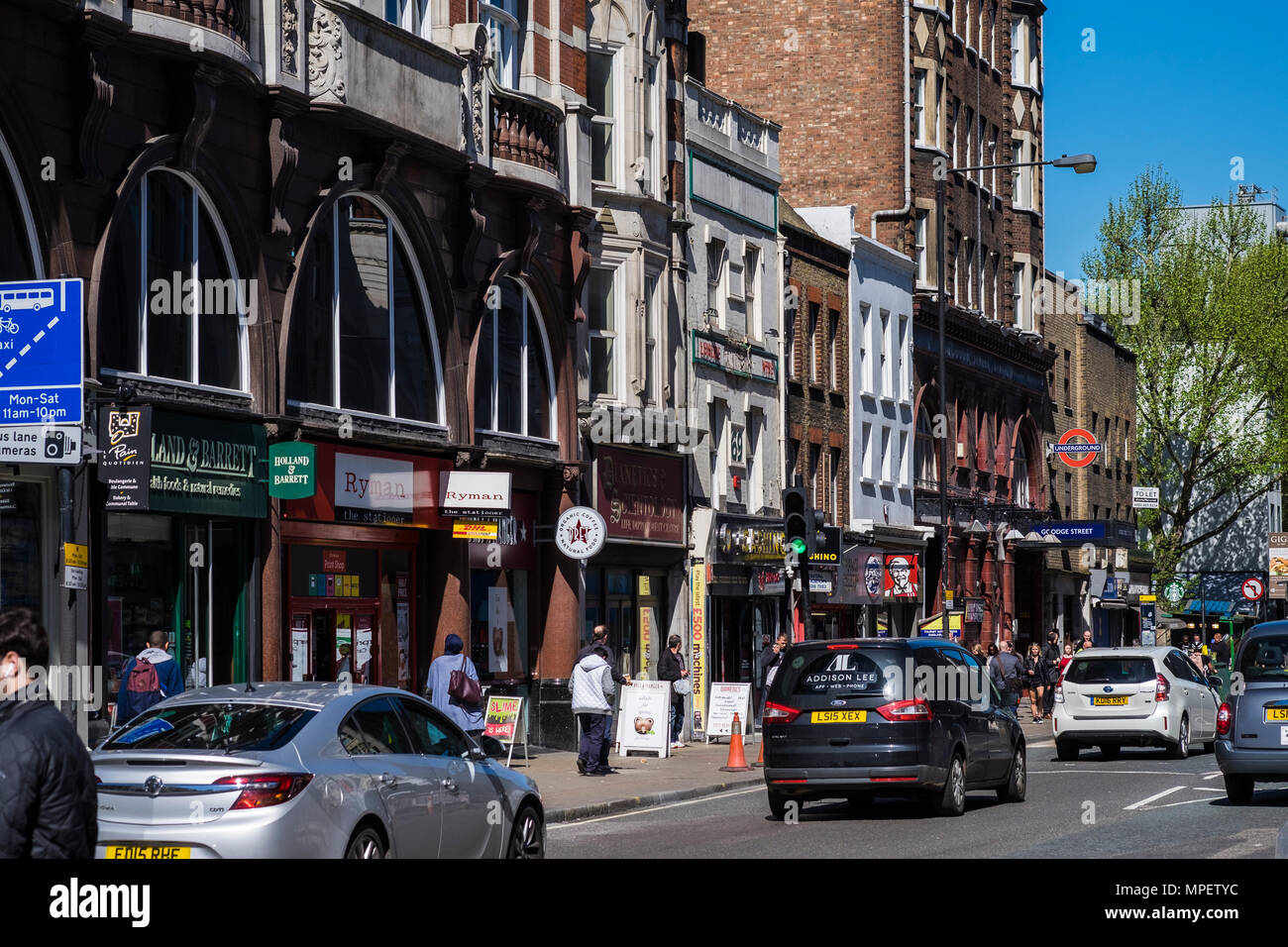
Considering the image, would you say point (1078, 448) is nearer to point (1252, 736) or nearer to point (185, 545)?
point (1252, 736)

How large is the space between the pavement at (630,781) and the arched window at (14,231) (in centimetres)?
736

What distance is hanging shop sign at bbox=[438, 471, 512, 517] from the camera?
27281 mm

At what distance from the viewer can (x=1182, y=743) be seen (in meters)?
28.7

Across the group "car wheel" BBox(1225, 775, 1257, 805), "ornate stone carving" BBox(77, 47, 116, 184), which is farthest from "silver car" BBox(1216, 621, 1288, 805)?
"ornate stone carving" BBox(77, 47, 116, 184)

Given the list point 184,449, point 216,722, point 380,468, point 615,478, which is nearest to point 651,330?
point 615,478

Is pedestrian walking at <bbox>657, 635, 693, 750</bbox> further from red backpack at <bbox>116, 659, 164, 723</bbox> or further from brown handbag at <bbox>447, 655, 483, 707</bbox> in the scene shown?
red backpack at <bbox>116, 659, 164, 723</bbox>

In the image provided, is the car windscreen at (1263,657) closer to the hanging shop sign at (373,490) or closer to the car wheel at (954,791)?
the car wheel at (954,791)

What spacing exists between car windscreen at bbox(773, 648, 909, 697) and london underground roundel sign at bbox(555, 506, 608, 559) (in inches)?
301

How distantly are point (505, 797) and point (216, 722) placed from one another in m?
2.36

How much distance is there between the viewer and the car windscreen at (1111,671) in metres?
28.7

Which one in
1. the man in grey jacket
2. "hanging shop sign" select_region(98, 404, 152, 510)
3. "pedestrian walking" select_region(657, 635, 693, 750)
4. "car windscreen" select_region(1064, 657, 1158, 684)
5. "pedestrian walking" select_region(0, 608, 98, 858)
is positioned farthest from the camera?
"pedestrian walking" select_region(657, 635, 693, 750)

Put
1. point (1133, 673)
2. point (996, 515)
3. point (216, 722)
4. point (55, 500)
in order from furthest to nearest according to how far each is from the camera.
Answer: point (996, 515) → point (1133, 673) → point (55, 500) → point (216, 722)

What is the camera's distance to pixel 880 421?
48.5 meters
